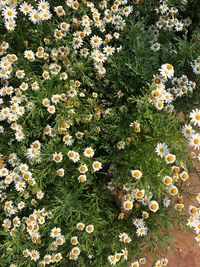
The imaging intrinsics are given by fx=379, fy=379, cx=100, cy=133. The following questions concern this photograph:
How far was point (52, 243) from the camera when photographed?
3.31 m

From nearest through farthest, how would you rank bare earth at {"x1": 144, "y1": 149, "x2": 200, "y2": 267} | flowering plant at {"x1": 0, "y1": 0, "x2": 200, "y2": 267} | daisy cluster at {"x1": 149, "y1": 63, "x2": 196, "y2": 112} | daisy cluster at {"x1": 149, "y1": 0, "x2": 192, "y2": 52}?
1. daisy cluster at {"x1": 149, "y1": 63, "x2": 196, "y2": 112}
2. flowering plant at {"x1": 0, "y1": 0, "x2": 200, "y2": 267}
3. bare earth at {"x1": 144, "y1": 149, "x2": 200, "y2": 267}
4. daisy cluster at {"x1": 149, "y1": 0, "x2": 192, "y2": 52}

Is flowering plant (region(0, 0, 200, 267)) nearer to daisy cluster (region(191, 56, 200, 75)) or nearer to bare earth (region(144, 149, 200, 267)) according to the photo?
daisy cluster (region(191, 56, 200, 75))

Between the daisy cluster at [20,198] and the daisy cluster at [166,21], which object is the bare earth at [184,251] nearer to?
the daisy cluster at [20,198]

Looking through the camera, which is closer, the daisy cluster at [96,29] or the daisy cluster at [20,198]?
the daisy cluster at [20,198]

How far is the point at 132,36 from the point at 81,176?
1495 millimetres

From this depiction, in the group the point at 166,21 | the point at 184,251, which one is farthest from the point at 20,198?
the point at 166,21

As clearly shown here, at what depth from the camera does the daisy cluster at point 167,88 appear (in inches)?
125

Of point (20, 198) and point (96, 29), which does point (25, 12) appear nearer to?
point (96, 29)

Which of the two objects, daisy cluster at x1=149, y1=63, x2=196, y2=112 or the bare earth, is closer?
daisy cluster at x1=149, y1=63, x2=196, y2=112

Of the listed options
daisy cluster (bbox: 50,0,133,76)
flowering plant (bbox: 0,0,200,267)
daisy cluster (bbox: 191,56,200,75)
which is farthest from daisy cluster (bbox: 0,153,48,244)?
daisy cluster (bbox: 191,56,200,75)

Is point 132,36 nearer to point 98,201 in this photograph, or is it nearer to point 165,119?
point 165,119

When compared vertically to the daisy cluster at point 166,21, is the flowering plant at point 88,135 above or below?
below

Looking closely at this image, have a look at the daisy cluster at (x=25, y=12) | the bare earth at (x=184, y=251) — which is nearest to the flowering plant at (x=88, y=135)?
the daisy cluster at (x=25, y=12)

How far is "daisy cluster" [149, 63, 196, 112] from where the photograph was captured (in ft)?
10.4
